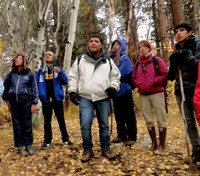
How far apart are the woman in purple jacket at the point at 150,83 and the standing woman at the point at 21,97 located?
1994mm

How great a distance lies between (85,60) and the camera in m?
4.23

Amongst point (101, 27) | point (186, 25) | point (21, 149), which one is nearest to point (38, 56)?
point (21, 149)

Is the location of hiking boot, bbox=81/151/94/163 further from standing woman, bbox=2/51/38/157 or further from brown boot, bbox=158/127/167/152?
brown boot, bbox=158/127/167/152

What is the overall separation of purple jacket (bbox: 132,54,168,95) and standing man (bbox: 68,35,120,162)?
1.51 ft

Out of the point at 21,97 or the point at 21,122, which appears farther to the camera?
the point at 21,122

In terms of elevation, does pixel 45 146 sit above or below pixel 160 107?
below

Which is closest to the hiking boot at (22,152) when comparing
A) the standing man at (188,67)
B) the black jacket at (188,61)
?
the standing man at (188,67)

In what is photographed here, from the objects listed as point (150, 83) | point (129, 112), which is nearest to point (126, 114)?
point (129, 112)

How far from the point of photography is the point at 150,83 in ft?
14.2

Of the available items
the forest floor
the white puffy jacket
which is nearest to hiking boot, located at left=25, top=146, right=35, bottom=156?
the forest floor

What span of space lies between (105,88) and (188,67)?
52.9 inches

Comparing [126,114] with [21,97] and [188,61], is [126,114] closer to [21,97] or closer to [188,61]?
[188,61]

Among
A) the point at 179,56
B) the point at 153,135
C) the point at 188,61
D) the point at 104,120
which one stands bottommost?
the point at 153,135

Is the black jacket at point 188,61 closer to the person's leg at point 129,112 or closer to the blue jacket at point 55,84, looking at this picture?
the person's leg at point 129,112
